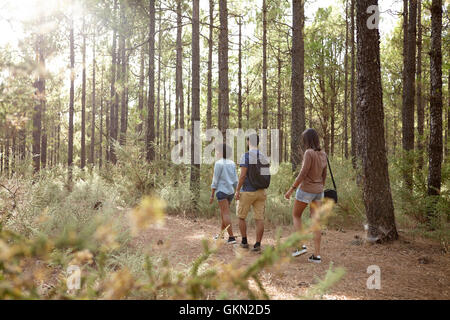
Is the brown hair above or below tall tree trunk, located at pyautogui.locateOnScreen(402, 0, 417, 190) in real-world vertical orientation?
below

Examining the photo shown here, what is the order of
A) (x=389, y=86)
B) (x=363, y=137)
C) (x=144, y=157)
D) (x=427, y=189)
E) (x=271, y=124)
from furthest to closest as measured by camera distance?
(x=271, y=124) < (x=389, y=86) < (x=144, y=157) < (x=427, y=189) < (x=363, y=137)

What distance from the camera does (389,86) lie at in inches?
909

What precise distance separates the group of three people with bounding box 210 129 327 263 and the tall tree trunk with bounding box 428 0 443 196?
3058 mm

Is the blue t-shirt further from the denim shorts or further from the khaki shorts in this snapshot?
the denim shorts

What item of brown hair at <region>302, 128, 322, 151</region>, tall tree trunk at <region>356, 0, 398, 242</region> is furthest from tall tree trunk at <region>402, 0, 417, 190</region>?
brown hair at <region>302, 128, 322, 151</region>

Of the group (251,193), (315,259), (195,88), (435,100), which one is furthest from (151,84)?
(315,259)

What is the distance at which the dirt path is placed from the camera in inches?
145

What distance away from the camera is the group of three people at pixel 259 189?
5020 mm

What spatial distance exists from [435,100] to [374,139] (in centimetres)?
194

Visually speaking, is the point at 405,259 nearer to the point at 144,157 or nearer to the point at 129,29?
the point at 144,157

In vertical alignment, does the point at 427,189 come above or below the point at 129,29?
below
